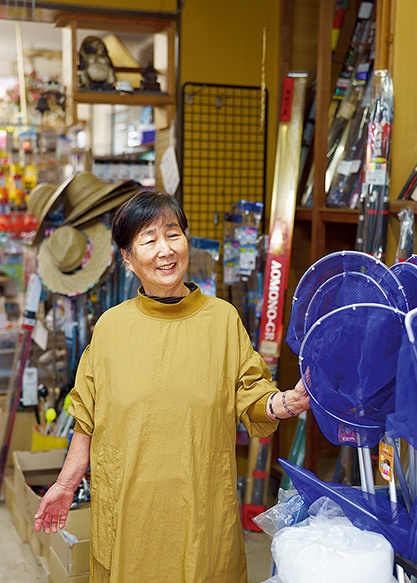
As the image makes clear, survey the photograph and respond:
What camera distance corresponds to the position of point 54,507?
200cm

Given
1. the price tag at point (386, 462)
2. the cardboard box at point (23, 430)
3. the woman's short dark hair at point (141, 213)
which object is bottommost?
the cardboard box at point (23, 430)

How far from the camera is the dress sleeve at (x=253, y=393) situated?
191 centimetres

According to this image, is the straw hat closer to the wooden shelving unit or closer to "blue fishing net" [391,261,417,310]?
the wooden shelving unit

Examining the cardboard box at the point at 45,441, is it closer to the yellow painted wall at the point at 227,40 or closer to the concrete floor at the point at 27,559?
the concrete floor at the point at 27,559

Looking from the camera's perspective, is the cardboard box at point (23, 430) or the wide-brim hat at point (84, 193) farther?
the cardboard box at point (23, 430)

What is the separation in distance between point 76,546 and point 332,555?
5.15ft

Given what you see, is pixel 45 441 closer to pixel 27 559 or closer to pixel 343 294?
pixel 27 559

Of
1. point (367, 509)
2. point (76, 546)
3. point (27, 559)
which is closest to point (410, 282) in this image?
point (367, 509)

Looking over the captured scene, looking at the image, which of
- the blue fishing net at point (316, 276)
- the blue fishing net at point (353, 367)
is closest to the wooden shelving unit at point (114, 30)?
the blue fishing net at point (316, 276)

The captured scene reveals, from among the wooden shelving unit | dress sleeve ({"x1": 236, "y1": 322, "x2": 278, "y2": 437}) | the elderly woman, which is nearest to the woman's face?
the elderly woman

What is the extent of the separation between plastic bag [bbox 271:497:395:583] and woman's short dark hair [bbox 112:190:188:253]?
89cm

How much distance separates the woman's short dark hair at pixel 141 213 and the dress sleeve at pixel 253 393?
38 cm

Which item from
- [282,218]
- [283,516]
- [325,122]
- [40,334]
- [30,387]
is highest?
[325,122]

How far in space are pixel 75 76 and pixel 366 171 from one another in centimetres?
183
